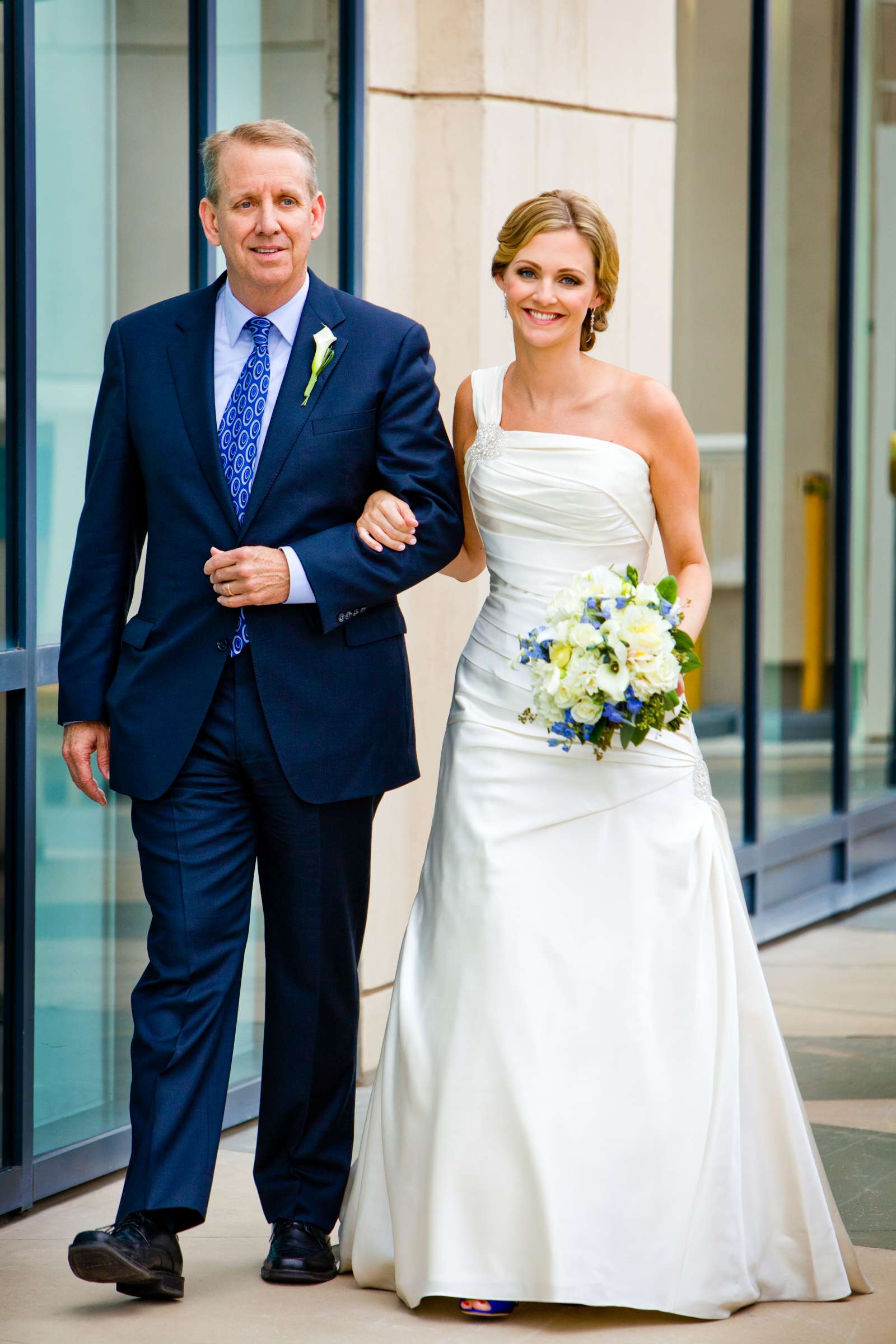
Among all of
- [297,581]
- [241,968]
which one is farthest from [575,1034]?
[297,581]

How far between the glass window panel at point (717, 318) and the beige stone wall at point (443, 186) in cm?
161

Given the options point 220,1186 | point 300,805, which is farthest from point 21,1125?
point 300,805

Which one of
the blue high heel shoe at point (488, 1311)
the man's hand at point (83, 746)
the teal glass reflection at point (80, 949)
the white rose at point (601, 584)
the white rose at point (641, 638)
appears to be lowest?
the blue high heel shoe at point (488, 1311)

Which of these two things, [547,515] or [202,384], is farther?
[547,515]

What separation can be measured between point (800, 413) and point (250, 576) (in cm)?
480

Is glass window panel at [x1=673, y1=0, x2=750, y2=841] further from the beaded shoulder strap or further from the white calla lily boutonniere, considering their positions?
the white calla lily boutonniere

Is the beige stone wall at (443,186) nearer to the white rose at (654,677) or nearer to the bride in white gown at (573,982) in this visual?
the bride in white gown at (573,982)

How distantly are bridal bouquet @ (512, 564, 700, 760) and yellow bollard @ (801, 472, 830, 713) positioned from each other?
15.1ft

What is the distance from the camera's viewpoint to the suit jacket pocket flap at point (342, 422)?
11.5 feet

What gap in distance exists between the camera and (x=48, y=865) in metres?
4.26

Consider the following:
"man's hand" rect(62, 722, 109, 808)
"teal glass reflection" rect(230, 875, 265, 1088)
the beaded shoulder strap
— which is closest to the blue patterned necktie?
"man's hand" rect(62, 722, 109, 808)

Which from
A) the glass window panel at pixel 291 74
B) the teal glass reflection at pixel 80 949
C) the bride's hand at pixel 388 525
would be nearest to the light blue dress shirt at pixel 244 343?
the bride's hand at pixel 388 525

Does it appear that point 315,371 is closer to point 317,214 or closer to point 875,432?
point 317,214

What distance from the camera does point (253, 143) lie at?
3453 mm
